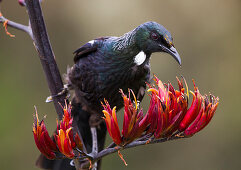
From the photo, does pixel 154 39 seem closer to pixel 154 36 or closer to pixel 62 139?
pixel 154 36

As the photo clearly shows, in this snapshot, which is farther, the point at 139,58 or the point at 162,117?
the point at 139,58

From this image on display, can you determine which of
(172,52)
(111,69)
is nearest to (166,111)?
(172,52)

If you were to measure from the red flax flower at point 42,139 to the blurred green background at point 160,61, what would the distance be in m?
3.21

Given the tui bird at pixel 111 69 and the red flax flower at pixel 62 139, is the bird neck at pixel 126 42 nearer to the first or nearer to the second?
the tui bird at pixel 111 69

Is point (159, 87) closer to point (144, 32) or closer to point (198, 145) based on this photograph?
point (144, 32)

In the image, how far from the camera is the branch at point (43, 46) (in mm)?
2533

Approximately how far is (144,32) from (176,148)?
9.97 feet

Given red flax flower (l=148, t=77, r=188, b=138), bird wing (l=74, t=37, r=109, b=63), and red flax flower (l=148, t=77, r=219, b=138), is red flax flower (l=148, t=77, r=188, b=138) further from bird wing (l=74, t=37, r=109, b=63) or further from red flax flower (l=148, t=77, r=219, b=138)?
bird wing (l=74, t=37, r=109, b=63)

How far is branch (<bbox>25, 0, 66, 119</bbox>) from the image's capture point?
99.7 inches

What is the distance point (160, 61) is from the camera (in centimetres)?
562

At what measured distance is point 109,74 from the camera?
3.26 metres

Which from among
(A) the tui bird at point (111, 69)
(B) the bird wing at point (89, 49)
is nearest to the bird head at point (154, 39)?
(A) the tui bird at point (111, 69)

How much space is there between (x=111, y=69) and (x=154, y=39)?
0.46 meters

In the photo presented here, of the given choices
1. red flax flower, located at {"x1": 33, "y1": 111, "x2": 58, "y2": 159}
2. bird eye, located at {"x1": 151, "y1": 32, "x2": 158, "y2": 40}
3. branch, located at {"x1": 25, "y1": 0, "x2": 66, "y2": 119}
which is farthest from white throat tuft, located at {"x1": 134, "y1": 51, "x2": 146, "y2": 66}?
red flax flower, located at {"x1": 33, "y1": 111, "x2": 58, "y2": 159}
